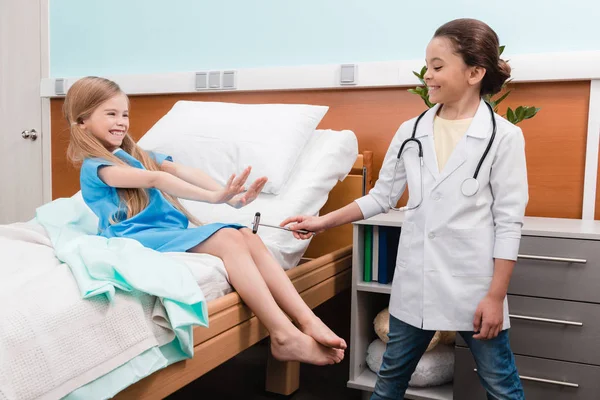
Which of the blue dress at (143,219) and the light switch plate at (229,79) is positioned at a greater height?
the light switch plate at (229,79)

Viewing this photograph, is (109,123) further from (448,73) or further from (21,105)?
(21,105)

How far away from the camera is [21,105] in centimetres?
296

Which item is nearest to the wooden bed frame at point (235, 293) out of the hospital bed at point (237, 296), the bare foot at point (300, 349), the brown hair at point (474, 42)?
the hospital bed at point (237, 296)

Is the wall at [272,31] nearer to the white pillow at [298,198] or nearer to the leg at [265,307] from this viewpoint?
the white pillow at [298,198]

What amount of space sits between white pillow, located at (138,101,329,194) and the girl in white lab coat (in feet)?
2.43

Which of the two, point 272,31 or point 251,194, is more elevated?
point 272,31

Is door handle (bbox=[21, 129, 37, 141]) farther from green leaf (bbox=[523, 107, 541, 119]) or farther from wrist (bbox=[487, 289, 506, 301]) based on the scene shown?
wrist (bbox=[487, 289, 506, 301])

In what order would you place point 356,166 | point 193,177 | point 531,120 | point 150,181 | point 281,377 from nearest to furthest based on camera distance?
point 150,181 → point 193,177 → point 281,377 → point 531,120 → point 356,166

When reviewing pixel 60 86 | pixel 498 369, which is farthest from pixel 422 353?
pixel 60 86

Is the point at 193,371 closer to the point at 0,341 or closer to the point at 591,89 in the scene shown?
the point at 0,341

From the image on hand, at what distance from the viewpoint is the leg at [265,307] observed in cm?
127

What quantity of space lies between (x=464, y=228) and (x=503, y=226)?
7 centimetres

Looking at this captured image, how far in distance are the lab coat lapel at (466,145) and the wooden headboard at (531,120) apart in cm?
92

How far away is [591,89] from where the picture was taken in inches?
74.7
